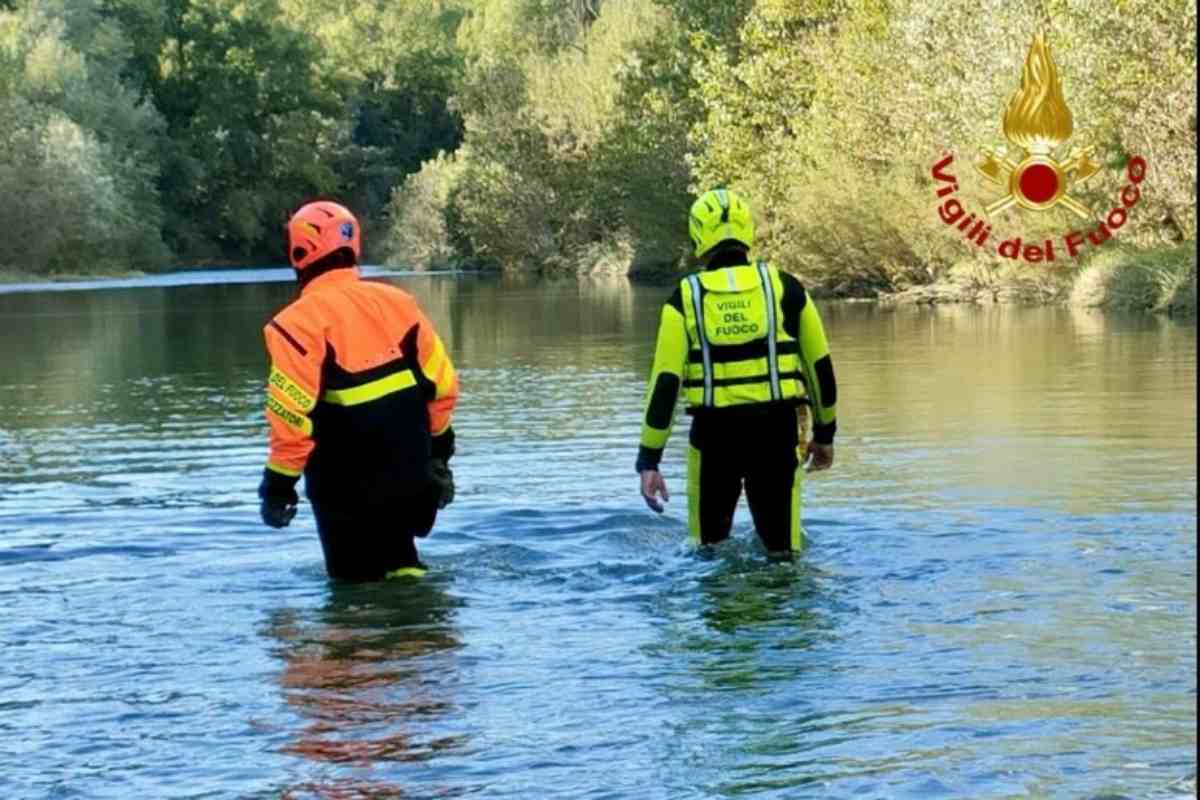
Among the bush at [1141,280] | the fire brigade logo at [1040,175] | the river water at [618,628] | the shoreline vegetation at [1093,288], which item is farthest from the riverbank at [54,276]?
the river water at [618,628]

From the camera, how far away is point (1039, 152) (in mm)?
41625

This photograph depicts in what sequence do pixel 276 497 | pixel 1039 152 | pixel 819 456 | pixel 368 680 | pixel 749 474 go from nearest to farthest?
1. pixel 368 680
2. pixel 276 497
3. pixel 749 474
4. pixel 819 456
5. pixel 1039 152

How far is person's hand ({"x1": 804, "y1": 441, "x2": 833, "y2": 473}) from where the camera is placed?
35.2ft

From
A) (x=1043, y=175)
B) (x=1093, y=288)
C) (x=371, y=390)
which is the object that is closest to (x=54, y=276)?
(x=1043, y=175)

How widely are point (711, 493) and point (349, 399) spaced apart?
195 cm

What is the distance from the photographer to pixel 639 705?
8148 millimetres

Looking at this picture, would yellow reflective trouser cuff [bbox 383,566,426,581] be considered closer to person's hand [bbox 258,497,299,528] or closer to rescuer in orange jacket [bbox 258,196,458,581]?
rescuer in orange jacket [bbox 258,196,458,581]

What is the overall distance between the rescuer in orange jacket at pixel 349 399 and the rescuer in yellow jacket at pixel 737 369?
1.00 meters

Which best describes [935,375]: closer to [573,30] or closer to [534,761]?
[534,761]

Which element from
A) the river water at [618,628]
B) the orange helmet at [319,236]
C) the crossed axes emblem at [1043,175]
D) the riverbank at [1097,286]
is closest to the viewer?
the river water at [618,628]

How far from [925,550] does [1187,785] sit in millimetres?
5012

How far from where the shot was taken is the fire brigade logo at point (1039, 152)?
3878 cm

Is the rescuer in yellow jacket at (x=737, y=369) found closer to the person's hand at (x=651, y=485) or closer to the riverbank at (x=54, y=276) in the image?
the person's hand at (x=651, y=485)

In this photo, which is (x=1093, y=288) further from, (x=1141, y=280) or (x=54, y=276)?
(x=54, y=276)
